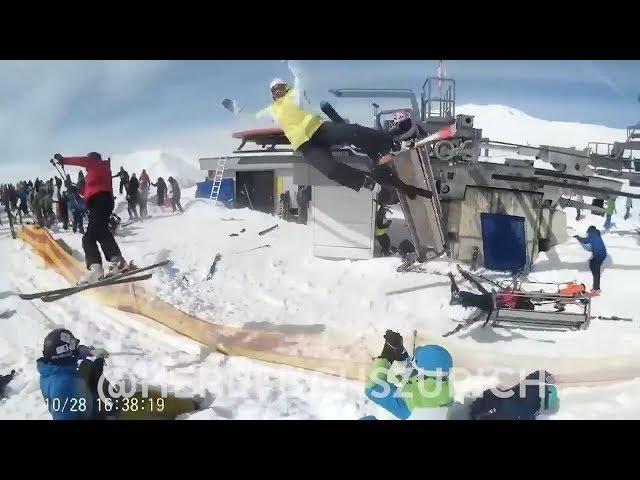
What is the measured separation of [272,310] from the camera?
93.0 inches

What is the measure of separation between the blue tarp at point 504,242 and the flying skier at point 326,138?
63 centimetres

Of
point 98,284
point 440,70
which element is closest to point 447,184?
point 440,70

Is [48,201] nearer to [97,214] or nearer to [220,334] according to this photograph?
[97,214]

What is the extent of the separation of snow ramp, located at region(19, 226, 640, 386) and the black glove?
0.46ft

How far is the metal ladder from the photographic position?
2.39 m

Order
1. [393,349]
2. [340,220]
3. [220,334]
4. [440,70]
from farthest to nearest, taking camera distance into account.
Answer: [340,220] < [220,334] < [440,70] < [393,349]

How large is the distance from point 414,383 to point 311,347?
0.57 metres

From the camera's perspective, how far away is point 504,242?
2.51 m

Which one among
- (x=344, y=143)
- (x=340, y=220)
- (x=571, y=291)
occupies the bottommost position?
(x=571, y=291)

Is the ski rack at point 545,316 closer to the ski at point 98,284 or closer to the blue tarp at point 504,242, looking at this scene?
the blue tarp at point 504,242

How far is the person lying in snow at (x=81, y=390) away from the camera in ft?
6.58

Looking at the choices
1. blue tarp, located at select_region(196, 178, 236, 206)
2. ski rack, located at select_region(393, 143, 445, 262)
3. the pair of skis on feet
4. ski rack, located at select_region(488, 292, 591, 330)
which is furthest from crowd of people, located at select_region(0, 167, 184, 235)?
ski rack, located at select_region(488, 292, 591, 330)

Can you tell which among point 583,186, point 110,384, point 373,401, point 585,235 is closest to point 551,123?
point 583,186

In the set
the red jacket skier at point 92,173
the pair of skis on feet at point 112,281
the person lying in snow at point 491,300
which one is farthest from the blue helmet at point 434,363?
the red jacket skier at point 92,173
